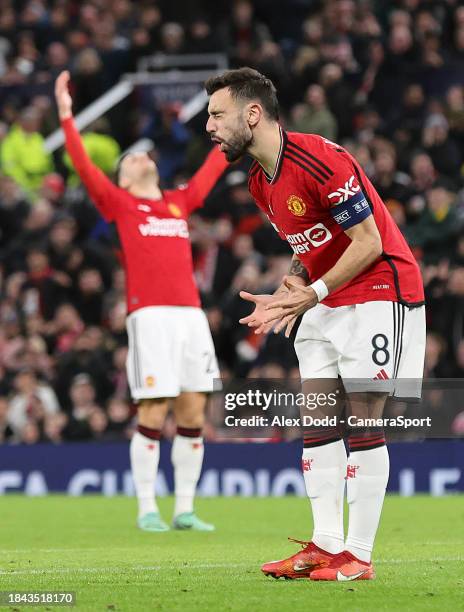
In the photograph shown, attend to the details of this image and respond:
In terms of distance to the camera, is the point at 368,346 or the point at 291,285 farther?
the point at 368,346

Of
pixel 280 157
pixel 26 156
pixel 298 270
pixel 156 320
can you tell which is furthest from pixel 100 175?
pixel 26 156

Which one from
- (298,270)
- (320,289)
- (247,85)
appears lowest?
(320,289)

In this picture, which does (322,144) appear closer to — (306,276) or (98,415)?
(306,276)

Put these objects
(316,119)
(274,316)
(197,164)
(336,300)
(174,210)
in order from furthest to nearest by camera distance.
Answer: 1. (197,164)
2. (316,119)
3. (174,210)
4. (336,300)
5. (274,316)

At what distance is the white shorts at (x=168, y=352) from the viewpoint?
1027cm

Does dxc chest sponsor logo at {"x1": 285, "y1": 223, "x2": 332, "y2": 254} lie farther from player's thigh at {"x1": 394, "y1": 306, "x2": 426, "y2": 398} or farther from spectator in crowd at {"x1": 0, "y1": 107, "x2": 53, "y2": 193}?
spectator in crowd at {"x1": 0, "y1": 107, "x2": 53, "y2": 193}

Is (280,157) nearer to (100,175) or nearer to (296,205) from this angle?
(296,205)

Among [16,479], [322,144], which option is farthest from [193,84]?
[322,144]

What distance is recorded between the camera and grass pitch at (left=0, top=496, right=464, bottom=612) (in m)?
5.82

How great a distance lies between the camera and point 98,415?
1495cm

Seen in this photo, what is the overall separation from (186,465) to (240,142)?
4282 millimetres

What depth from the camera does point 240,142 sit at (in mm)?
6688

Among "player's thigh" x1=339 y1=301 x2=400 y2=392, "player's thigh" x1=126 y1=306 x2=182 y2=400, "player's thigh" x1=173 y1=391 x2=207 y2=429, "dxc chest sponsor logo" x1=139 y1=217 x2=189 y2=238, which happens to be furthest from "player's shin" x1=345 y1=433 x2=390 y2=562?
"dxc chest sponsor logo" x1=139 y1=217 x2=189 y2=238

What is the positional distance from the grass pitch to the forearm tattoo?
5.07 ft
